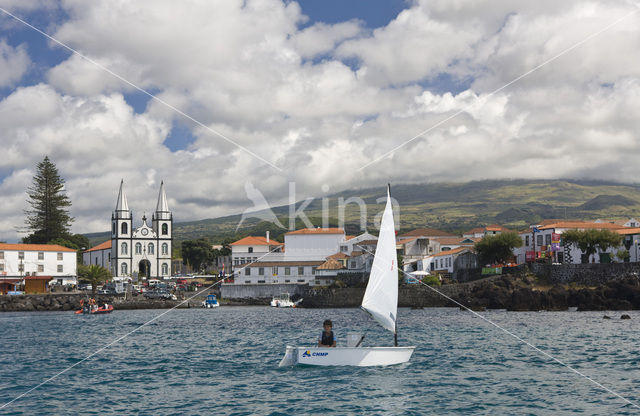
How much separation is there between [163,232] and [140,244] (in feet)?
23.7

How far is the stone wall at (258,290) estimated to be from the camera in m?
106

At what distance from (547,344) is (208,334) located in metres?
25.6

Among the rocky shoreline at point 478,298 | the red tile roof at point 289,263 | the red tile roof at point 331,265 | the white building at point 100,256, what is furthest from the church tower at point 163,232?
the red tile roof at point 331,265

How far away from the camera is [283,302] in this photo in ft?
319

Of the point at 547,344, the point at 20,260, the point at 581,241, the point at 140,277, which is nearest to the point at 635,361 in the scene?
the point at 547,344

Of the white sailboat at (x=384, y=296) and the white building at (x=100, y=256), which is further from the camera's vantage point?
the white building at (x=100, y=256)

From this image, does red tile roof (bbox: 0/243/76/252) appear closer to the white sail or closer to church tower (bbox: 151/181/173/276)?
church tower (bbox: 151/181/173/276)

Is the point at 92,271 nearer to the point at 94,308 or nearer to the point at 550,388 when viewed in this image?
the point at 94,308

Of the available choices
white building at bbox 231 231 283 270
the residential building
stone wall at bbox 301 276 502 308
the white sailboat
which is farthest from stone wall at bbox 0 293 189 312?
the white sailboat

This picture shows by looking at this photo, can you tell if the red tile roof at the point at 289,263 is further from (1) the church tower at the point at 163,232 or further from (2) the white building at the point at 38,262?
(1) the church tower at the point at 163,232

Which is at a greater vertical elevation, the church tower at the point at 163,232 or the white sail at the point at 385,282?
the church tower at the point at 163,232

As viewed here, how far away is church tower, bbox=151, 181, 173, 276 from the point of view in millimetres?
169875

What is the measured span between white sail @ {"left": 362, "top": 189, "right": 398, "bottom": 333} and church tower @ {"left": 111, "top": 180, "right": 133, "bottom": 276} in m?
147

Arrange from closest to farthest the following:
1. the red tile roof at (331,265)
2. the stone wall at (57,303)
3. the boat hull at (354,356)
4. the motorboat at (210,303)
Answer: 1. the boat hull at (354,356)
2. the stone wall at (57,303)
3. the motorboat at (210,303)
4. the red tile roof at (331,265)
